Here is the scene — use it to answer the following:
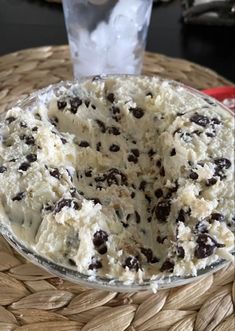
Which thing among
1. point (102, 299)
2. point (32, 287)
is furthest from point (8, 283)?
point (102, 299)

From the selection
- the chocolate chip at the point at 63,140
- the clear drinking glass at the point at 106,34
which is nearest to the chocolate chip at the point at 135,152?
the chocolate chip at the point at 63,140

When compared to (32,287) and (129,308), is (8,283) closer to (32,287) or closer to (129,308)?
(32,287)

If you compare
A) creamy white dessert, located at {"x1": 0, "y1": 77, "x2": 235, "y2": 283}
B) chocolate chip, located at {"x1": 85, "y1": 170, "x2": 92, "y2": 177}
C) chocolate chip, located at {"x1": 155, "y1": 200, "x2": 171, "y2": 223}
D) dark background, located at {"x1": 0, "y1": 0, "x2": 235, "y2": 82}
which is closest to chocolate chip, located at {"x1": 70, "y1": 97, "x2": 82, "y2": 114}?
creamy white dessert, located at {"x1": 0, "y1": 77, "x2": 235, "y2": 283}

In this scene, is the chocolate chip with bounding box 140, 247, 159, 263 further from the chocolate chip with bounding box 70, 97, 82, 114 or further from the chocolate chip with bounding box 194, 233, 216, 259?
the chocolate chip with bounding box 70, 97, 82, 114

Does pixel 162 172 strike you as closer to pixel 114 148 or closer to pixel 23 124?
pixel 114 148

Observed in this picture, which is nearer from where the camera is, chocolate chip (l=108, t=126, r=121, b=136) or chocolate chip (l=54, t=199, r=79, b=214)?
chocolate chip (l=54, t=199, r=79, b=214)

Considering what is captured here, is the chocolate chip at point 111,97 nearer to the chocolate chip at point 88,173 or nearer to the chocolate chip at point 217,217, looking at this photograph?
the chocolate chip at point 88,173

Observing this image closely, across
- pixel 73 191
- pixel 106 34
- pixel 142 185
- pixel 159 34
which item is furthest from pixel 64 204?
pixel 159 34

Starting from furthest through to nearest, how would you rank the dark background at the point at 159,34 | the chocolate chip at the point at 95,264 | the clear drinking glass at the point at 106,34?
the dark background at the point at 159,34, the clear drinking glass at the point at 106,34, the chocolate chip at the point at 95,264
